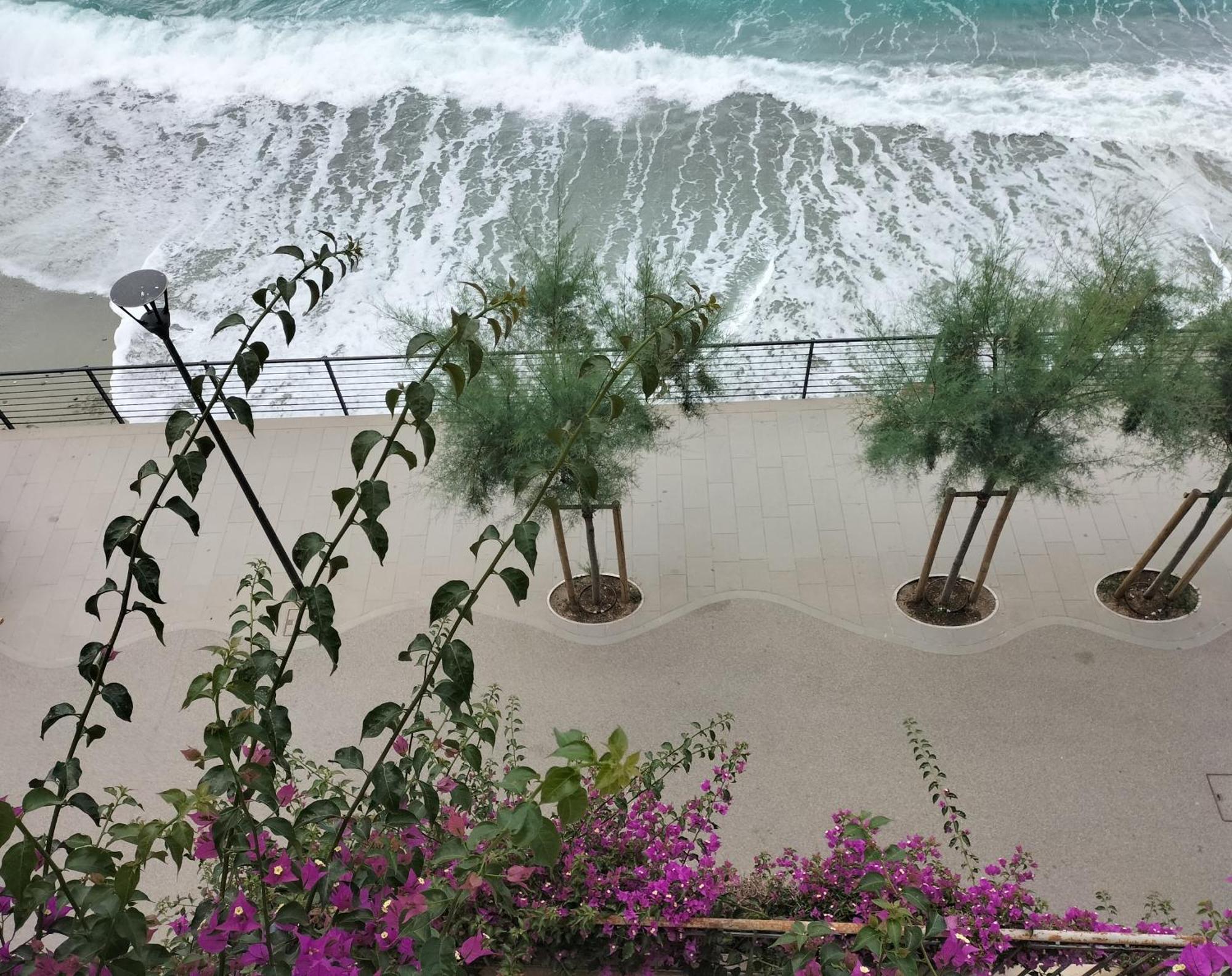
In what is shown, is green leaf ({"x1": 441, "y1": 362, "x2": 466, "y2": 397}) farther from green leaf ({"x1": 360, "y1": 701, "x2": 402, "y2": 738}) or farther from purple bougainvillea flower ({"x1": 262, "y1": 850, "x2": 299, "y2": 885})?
purple bougainvillea flower ({"x1": 262, "y1": 850, "x2": 299, "y2": 885})

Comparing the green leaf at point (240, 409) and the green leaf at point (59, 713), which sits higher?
the green leaf at point (240, 409)

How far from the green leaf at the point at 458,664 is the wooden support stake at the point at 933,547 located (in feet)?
16.3

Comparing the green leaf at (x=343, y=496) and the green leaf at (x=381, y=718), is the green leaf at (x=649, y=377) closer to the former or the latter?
the green leaf at (x=343, y=496)

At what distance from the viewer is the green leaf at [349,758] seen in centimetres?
208

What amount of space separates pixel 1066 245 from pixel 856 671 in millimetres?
8785

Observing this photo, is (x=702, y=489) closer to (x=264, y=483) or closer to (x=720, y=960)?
(x=264, y=483)

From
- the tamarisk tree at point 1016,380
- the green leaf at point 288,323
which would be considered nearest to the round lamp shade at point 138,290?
the green leaf at point 288,323

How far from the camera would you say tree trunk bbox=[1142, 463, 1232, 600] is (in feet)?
20.6

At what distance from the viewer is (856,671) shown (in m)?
6.65

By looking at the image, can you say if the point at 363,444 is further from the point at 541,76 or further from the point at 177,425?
the point at 541,76

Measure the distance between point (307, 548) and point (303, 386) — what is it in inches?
390

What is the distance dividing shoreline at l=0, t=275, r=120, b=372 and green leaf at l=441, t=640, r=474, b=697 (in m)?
11.4

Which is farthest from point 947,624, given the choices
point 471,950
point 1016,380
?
point 471,950

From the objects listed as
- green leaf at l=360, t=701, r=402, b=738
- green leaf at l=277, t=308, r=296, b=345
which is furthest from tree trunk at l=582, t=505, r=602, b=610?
green leaf at l=360, t=701, r=402, b=738
